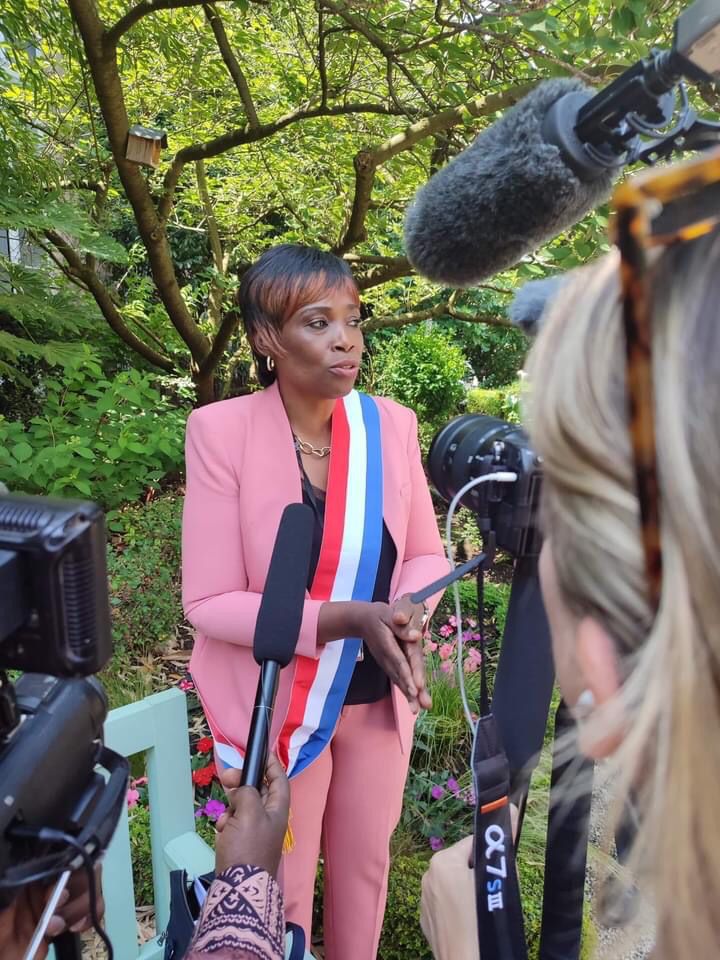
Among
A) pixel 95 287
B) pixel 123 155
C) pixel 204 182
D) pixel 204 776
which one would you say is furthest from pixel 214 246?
pixel 204 776

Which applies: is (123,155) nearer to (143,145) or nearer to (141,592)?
(143,145)

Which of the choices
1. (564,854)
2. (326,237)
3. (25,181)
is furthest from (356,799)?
(326,237)

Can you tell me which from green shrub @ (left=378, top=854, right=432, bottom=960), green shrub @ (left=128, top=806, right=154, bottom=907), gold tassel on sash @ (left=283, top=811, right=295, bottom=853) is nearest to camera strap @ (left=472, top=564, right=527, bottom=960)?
A: gold tassel on sash @ (left=283, top=811, right=295, bottom=853)

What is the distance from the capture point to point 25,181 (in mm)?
3869

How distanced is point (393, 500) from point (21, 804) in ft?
3.76

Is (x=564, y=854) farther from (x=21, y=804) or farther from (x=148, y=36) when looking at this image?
(x=148, y=36)

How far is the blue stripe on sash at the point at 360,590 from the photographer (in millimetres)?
1645

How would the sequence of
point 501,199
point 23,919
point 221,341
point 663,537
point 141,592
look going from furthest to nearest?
point 221,341, point 141,592, point 501,199, point 23,919, point 663,537

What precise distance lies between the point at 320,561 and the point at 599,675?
1074 mm

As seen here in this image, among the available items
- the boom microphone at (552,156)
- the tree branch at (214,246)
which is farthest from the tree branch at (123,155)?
the boom microphone at (552,156)

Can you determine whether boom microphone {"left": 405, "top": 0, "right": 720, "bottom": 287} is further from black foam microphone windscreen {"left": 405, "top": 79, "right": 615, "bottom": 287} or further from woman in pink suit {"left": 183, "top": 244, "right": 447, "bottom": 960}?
woman in pink suit {"left": 183, "top": 244, "right": 447, "bottom": 960}

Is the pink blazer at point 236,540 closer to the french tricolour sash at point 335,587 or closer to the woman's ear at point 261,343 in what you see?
the french tricolour sash at point 335,587

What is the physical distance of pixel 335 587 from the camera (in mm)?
1688

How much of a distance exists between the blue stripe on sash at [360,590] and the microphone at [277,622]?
1.43 ft
